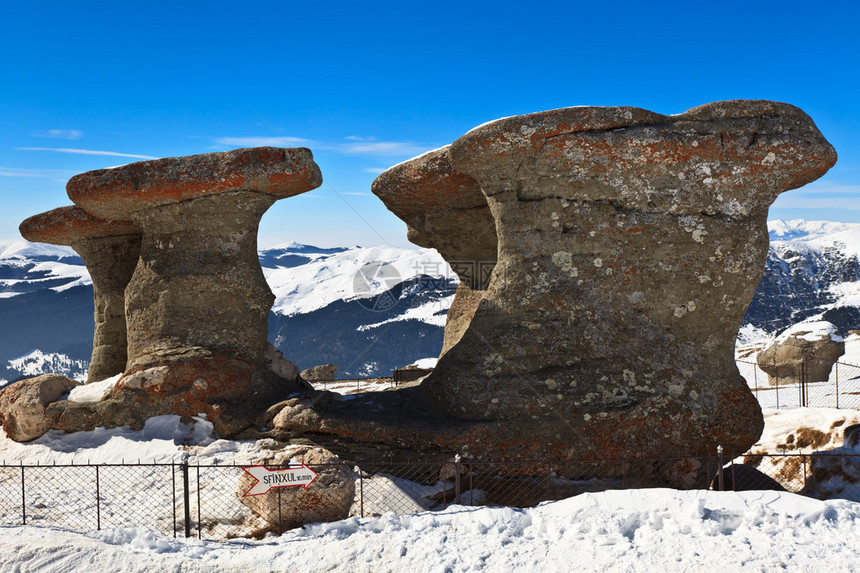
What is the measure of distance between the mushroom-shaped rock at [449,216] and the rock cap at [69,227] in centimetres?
501

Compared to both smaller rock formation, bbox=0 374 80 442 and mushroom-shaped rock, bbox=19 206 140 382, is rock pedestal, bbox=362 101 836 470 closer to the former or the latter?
smaller rock formation, bbox=0 374 80 442

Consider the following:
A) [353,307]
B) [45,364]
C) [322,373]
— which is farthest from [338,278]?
[322,373]

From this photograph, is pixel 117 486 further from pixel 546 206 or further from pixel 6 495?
pixel 546 206

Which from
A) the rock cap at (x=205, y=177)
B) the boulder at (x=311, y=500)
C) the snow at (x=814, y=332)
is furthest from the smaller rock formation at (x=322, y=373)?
the boulder at (x=311, y=500)

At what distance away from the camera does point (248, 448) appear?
8.55m

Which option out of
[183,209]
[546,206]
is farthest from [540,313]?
[183,209]

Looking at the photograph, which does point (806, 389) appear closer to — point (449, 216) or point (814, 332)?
point (814, 332)

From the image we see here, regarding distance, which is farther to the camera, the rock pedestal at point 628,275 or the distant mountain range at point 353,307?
the distant mountain range at point 353,307

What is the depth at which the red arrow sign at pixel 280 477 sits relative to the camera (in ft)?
21.8

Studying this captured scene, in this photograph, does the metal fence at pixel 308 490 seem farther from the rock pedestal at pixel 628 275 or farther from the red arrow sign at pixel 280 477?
the rock pedestal at pixel 628 275

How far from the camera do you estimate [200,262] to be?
9.89 m

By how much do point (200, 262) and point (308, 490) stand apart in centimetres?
442

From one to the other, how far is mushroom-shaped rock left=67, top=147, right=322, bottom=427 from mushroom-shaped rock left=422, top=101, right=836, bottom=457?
306cm

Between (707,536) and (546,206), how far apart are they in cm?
434
